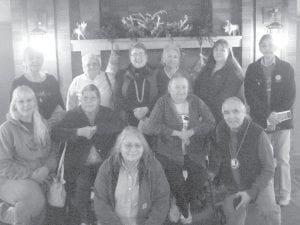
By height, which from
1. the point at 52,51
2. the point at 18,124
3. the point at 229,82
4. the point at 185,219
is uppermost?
the point at 52,51

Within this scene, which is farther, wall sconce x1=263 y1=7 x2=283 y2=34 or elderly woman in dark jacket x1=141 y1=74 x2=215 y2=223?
wall sconce x1=263 y1=7 x2=283 y2=34

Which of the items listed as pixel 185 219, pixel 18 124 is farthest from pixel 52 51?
pixel 185 219

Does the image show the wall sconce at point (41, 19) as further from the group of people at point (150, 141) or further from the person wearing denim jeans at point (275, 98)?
the person wearing denim jeans at point (275, 98)

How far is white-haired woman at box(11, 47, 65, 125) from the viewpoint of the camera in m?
3.98

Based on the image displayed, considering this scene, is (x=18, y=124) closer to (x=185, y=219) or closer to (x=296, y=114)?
(x=185, y=219)

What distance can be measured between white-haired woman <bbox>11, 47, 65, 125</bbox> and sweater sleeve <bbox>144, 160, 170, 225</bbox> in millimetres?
1404

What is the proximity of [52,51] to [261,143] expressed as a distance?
374 cm

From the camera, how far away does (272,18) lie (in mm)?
5816

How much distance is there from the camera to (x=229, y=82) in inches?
160

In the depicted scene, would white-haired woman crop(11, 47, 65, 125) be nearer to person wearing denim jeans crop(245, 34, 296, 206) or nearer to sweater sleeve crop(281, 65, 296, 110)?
person wearing denim jeans crop(245, 34, 296, 206)

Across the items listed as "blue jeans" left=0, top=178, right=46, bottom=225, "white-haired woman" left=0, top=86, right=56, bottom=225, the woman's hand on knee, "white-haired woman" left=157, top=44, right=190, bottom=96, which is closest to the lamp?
"white-haired woman" left=157, top=44, right=190, bottom=96

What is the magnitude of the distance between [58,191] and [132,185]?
0.73 m

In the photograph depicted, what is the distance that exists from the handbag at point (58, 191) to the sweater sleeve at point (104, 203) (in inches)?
22.1

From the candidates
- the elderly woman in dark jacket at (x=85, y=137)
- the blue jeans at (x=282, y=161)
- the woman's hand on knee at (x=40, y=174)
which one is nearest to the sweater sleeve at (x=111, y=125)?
the elderly woman in dark jacket at (x=85, y=137)
